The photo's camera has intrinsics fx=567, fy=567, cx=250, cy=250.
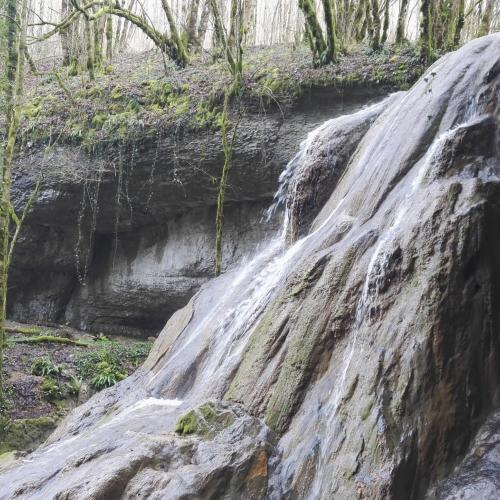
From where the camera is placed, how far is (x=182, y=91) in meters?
13.3

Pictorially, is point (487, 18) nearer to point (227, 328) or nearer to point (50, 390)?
point (227, 328)

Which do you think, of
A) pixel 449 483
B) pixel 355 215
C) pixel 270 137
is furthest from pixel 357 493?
pixel 270 137

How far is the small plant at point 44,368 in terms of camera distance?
1075 centimetres

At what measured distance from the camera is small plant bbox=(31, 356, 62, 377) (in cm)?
1075

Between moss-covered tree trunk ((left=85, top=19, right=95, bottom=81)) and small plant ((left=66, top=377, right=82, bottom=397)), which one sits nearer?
small plant ((left=66, top=377, right=82, bottom=397))

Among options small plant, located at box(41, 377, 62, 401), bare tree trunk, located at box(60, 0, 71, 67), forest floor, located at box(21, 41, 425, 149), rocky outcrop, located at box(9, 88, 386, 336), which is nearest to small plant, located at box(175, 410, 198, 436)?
small plant, located at box(41, 377, 62, 401)

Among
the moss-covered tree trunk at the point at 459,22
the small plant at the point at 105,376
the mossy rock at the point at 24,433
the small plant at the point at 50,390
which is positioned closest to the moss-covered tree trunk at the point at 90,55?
the small plant at the point at 105,376

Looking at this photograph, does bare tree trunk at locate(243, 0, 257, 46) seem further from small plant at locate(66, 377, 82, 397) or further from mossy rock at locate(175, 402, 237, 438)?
mossy rock at locate(175, 402, 237, 438)

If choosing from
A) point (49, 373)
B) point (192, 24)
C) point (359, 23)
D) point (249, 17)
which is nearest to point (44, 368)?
point (49, 373)

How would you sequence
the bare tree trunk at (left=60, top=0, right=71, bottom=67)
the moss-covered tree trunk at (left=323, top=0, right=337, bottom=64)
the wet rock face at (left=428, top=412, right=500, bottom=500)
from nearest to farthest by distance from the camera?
1. the wet rock face at (left=428, top=412, right=500, bottom=500)
2. the moss-covered tree trunk at (left=323, top=0, right=337, bottom=64)
3. the bare tree trunk at (left=60, top=0, right=71, bottom=67)

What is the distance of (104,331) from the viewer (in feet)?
50.8

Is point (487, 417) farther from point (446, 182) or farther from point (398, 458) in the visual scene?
point (446, 182)

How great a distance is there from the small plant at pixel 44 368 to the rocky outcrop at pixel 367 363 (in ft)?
14.3

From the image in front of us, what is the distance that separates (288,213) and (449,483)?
568 centimetres
